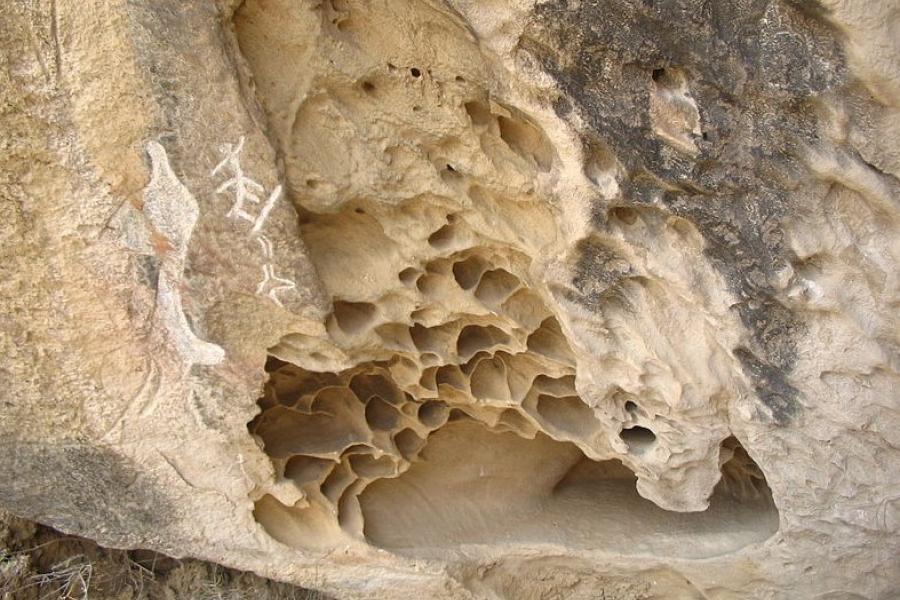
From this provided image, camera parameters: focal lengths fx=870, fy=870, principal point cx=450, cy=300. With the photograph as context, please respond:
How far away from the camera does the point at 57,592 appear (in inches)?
72.5

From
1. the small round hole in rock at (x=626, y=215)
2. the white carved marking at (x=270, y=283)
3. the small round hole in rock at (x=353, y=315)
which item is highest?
the small round hole in rock at (x=626, y=215)

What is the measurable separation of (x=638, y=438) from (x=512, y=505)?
0.47 metres

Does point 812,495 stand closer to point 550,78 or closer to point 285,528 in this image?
point 550,78

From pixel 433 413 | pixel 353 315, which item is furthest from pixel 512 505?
pixel 353 315

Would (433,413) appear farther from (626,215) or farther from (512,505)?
(626,215)

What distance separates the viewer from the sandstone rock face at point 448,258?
1.13 meters

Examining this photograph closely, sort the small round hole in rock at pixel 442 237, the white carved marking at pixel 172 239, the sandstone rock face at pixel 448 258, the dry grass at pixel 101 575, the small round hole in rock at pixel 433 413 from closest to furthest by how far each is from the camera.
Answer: the sandstone rock face at pixel 448 258
the white carved marking at pixel 172 239
the small round hole in rock at pixel 442 237
the small round hole in rock at pixel 433 413
the dry grass at pixel 101 575

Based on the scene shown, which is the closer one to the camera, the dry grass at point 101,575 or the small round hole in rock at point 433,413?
the small round hole in rock at point 433,413

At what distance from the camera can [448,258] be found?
142 cm

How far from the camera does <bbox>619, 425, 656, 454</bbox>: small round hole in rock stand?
1.49 m

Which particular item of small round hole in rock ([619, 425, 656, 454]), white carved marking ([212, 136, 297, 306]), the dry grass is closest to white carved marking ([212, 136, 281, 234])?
white carved marking ([212, 136, 297, 306])

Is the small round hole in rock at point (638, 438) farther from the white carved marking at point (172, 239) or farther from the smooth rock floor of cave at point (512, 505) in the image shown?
the white carved marking at point (172, 239)

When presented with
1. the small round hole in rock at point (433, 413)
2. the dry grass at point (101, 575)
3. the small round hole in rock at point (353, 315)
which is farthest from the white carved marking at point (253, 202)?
the dry grass at point (101, 575)

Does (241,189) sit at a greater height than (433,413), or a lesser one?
greater
